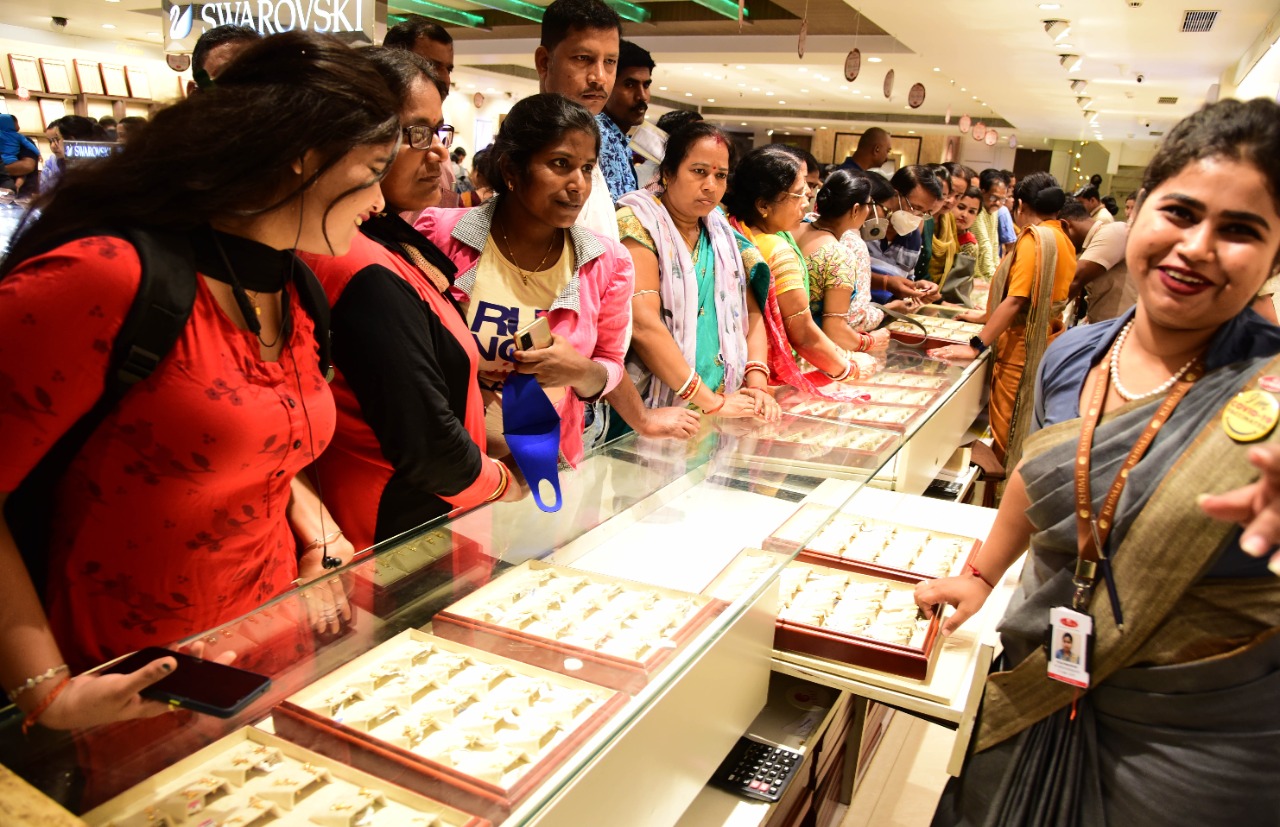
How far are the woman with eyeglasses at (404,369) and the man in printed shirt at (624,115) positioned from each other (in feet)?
3.63

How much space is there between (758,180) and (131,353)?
102 inches

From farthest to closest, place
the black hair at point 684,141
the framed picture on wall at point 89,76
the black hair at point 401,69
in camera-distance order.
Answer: the framed picture on wall at point 89,76, the black hair at point 684,141, the black hair at point 401,69

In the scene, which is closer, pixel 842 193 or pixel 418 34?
pixel 418 34

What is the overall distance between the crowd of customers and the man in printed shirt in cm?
25

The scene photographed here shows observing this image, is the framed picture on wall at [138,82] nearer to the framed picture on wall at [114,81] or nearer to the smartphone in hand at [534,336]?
the framed picture on wall at [114,81]

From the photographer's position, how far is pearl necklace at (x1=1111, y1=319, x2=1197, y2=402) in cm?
137

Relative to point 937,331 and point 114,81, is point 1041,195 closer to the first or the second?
point 937,331

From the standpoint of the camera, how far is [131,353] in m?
1.05

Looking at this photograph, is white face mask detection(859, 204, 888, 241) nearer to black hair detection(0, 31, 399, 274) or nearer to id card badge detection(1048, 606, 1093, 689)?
id card badge detection(1048, 606, 1093, 689)

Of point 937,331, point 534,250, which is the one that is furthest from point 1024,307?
point 534,250

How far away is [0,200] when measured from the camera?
3877 millimetres

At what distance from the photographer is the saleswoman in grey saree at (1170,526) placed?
126 cm

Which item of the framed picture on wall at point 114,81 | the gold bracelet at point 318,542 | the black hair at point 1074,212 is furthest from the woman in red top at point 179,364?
the framed picture on wall at point 114,81

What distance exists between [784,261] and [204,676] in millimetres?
2619
